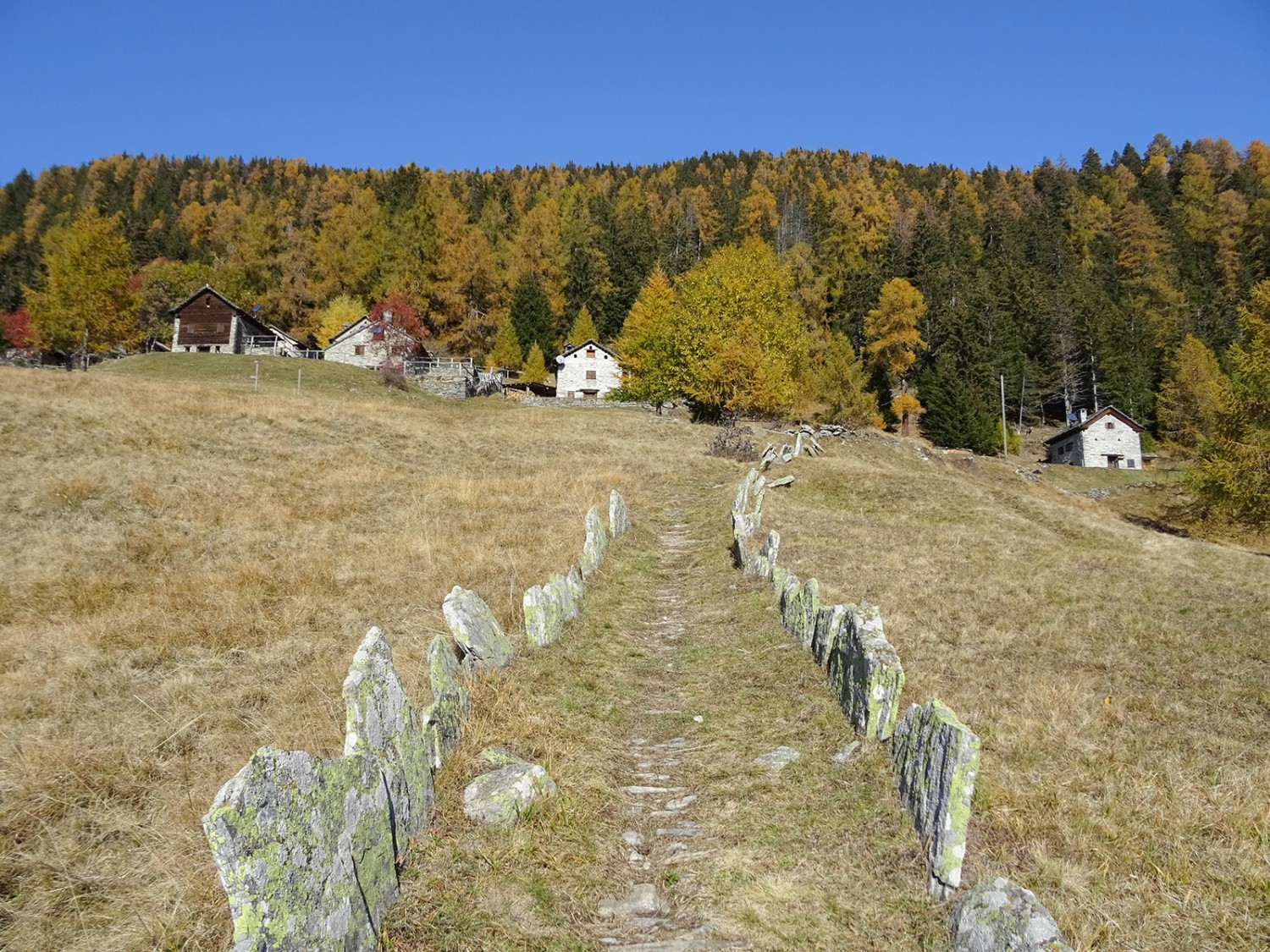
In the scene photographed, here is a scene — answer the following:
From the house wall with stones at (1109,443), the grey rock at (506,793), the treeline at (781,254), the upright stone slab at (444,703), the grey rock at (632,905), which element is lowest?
the grey rock at (632,905)

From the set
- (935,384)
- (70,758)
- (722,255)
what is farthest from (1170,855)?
(935,384)

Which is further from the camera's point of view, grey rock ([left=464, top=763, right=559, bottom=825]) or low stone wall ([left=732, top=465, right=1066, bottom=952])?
grey rock ([left=464, top=763, right=559, bottom=825])

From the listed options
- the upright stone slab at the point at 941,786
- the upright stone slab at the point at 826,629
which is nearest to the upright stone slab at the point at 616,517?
the upright stone slab at the point at 826,629

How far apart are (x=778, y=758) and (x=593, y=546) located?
7.76 metres

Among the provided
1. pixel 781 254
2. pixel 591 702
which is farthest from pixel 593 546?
pixel 781 254

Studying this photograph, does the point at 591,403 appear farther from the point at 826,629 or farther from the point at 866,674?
the point at 866,674

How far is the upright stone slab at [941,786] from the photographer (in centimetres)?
471

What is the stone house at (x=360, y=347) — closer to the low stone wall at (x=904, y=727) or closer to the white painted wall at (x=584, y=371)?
the white painted wall at (x=584, y=371)

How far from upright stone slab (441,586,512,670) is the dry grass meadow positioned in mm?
339

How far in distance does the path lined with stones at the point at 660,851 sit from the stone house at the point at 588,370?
6586 centimetres

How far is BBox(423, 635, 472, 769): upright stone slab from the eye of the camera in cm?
618

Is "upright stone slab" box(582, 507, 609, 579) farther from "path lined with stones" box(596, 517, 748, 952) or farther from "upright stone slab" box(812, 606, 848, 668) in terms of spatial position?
"upright stone slab" box(812, 606, 848, 668)

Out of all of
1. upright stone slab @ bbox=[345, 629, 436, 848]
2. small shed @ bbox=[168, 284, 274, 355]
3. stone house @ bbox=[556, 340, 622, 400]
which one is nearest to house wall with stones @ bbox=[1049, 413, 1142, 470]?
stone house @ bbox=[556, 340, 622, 400]

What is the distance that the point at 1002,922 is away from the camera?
3.98m
